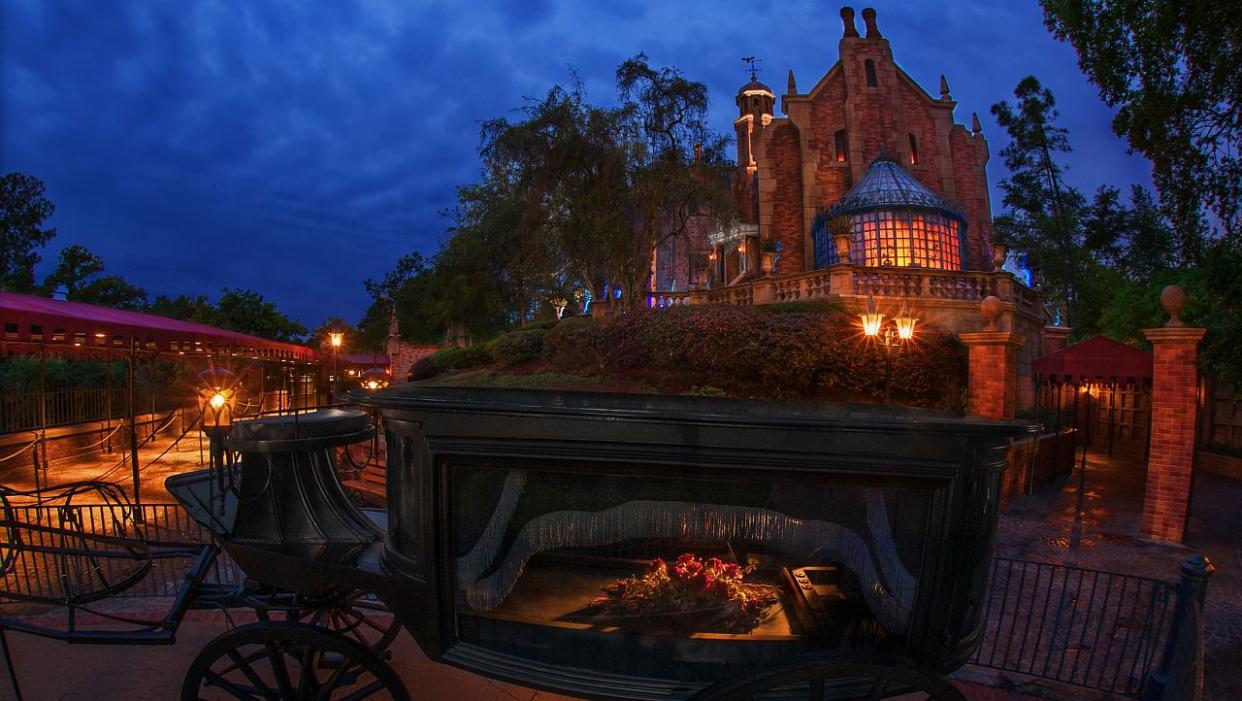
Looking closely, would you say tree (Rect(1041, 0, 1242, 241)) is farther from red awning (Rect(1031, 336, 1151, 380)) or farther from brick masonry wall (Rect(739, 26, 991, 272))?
brick masonry wall (Rect(739, 26, 991, 272))

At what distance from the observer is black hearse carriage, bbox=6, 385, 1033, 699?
2.33 m

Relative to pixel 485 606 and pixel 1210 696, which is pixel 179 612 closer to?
pixel 485 606

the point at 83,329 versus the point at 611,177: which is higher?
the point at 611,177

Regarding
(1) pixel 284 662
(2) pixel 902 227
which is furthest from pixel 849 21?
(1) pixel 284 662

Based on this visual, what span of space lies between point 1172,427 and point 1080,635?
13.5 feet

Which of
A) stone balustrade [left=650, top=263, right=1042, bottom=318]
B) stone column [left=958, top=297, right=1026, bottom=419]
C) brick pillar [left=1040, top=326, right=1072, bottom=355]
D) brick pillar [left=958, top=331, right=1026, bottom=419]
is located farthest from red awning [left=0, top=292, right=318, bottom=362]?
brick pillar [left=1040, top=326, right=1072, bottom=355]

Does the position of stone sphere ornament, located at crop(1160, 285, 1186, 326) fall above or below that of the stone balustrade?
below

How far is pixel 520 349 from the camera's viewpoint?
2028cm

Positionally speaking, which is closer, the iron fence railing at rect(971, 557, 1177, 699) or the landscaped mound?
the iron fence railing at rect(971, 557, 1177, 699)

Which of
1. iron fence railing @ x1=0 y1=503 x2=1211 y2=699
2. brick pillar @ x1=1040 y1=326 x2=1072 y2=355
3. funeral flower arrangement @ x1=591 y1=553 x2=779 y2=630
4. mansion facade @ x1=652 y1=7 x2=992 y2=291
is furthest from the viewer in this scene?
mansion facade @ x1=652 y1=7 x2=992 y2=291

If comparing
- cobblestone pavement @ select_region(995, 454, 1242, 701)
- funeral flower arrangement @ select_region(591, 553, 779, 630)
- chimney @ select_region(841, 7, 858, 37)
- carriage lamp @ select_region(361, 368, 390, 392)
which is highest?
chimney @ select_region(841, 7, 858, 37)

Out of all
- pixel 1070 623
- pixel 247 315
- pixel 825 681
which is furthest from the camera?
pixel 247 315

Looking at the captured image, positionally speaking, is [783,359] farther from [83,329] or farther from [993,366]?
[83,329]

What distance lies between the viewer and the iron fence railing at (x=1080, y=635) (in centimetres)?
421
